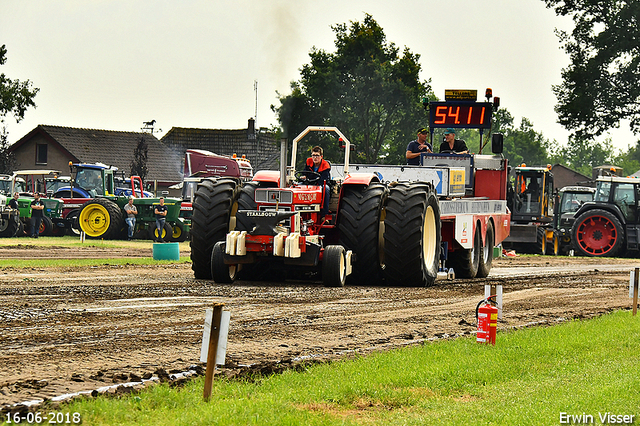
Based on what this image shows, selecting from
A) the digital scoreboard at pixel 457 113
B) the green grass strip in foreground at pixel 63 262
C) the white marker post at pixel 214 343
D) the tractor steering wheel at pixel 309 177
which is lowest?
the green grass strip in foreground at pixel 63 262

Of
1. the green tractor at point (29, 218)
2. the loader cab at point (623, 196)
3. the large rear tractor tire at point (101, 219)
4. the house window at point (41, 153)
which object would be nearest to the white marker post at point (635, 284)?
the loader cab at point (623, 196)

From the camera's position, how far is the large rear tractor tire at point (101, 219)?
104 ft

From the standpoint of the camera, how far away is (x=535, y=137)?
137000mm

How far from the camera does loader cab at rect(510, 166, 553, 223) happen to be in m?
29.8

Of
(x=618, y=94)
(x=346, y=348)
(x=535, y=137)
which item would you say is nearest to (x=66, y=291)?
(x=346, y=348)

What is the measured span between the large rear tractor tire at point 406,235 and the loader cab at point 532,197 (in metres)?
15.6

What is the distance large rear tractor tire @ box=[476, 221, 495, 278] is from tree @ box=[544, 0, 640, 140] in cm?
2278

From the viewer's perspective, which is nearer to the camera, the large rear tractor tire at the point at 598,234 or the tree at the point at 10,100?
the large rear tractor tire at the point at 598,234

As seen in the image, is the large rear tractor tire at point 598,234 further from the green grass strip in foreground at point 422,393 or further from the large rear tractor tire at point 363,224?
the green grass strip in foreground at point 422,393

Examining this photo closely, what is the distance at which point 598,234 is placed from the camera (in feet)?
97.1

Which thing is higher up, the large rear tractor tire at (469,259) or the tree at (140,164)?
the tree at (140,164)

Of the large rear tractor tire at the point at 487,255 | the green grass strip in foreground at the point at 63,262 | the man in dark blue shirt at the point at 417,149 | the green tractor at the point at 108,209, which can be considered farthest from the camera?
the green tractor at the point at 108,209

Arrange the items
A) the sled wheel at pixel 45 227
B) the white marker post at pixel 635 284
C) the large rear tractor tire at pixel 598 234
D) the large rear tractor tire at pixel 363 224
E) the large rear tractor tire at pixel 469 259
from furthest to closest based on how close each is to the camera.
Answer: the sled wheel at pixel 45 227 < the large rear tractor tire at pixel 598 234 < the large rear tractor tire at pixel 469 259 < the large rear tractor tire at pixel 363 224 < the white marker post at pixel 635 284

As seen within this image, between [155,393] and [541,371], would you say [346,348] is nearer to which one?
[541,371]
